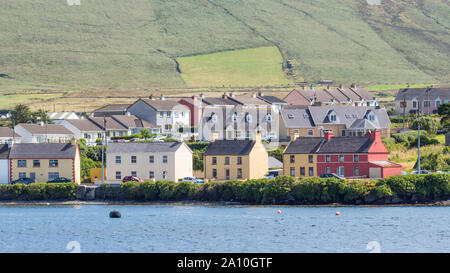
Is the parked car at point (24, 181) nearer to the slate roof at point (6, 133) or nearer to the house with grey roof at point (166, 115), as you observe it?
the slate roof at point (6, 133)

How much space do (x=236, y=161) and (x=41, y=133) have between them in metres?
34.2

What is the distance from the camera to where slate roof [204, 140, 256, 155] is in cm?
7669

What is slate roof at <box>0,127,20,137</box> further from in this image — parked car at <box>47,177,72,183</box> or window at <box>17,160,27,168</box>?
parked car at <box>47,177,72,183</box>

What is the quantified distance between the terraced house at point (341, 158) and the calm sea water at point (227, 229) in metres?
11.2

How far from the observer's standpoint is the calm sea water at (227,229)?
142ft

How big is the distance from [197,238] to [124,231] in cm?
633

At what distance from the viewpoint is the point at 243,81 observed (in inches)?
7702

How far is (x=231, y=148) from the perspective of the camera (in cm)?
7769

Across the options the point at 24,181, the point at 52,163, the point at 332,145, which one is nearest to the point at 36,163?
the point at 52,163

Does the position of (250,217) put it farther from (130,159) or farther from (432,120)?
(432,120)

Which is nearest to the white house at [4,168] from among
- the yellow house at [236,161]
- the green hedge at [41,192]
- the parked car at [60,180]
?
the green hedge at [41,192]

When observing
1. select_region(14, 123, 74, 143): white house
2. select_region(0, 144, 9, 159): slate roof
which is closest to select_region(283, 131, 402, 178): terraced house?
select_region(0, 144, 9, 159): slate roof
